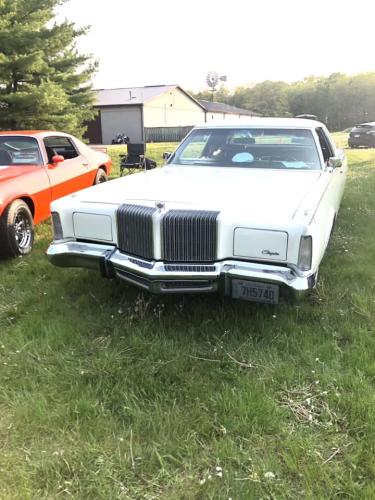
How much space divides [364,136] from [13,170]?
70.0 ft

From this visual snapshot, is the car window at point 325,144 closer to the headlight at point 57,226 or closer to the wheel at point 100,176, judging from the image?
the headlight at point 57,226

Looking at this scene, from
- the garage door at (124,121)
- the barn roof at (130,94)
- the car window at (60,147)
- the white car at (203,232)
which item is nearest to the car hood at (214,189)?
the white car at (203,232)

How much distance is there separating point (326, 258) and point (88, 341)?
2833 millimetres

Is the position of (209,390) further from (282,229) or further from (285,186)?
(285,186)

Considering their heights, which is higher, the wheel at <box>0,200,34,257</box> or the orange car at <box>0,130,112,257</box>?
the orange car at <box>0,130,112,257</box>

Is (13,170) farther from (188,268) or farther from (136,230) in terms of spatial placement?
(188,268)

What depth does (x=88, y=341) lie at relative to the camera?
10.9ft

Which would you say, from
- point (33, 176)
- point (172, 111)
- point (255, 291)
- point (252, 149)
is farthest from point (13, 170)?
point (172, 111)

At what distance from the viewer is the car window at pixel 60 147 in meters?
6.50

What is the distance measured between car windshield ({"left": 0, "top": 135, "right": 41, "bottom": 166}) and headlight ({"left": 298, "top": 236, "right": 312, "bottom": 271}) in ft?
14.1

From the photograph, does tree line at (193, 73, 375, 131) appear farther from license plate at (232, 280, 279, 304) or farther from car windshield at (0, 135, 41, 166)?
license plate at (232, 280, 279, 304)

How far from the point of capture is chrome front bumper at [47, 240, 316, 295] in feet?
9.77

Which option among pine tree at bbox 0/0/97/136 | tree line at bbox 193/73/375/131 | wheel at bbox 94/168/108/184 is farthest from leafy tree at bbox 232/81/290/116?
wheel at bbox 94/168/108/184

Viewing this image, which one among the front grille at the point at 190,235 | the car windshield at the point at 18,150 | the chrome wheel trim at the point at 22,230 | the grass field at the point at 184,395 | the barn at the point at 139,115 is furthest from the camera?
the barn at the point at 139,115
